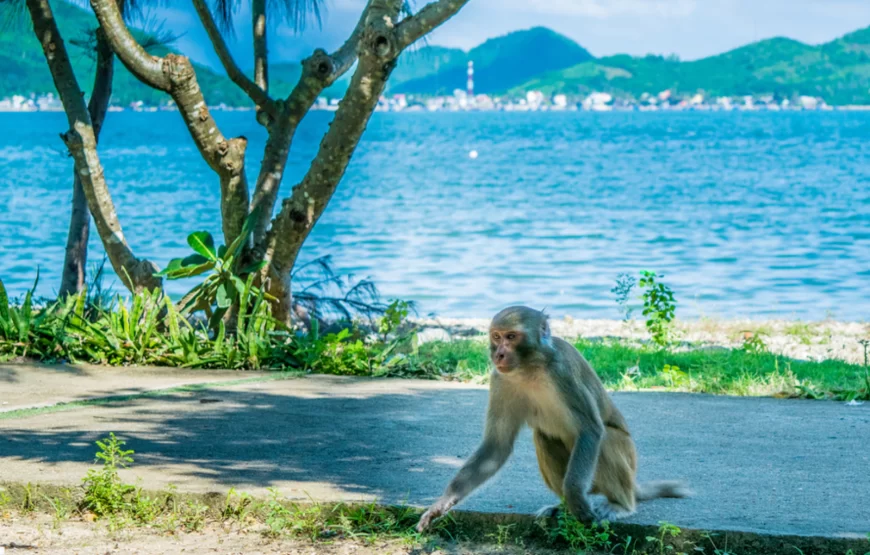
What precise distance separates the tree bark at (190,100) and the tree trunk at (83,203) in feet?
6.72

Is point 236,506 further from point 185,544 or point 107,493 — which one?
point 107,493

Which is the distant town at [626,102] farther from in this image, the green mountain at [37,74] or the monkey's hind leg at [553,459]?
the monkey's hind leg at [553,459]

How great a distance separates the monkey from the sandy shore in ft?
22.0

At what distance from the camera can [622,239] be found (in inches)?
1190

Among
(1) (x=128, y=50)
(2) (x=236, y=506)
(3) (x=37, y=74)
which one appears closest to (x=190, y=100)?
(1) (x=128, y=50)

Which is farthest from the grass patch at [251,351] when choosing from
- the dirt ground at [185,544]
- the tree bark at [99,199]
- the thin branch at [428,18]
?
the dirt ground at [185,544]

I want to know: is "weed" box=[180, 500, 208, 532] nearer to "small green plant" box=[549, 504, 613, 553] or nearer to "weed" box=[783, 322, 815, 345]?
"small green plant" box=[549, 504, 613, 553]

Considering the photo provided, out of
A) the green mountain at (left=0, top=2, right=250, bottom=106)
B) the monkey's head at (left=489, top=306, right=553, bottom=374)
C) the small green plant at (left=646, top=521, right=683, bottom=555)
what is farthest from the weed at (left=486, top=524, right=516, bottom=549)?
the green mountain at (left=0, top=2, right=250, bottom=106)

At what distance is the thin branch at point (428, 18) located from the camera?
7.81m

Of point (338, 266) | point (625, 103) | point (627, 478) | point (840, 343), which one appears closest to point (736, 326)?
point (840, 343)

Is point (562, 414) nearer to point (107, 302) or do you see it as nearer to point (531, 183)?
point (107, 302)

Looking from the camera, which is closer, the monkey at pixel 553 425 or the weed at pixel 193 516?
the monkey at pixel 553 425

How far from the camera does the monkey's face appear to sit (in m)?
4.38

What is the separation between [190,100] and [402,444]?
12.7 ft
